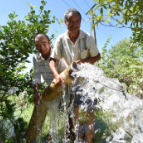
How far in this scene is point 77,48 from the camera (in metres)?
1.99

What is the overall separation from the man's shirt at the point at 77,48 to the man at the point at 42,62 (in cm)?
27

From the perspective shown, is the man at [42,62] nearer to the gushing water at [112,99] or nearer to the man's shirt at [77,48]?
the man's shirt at [77,48]

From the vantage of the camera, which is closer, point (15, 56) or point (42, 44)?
point (42, 44)

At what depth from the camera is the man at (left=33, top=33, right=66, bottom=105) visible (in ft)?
7.37

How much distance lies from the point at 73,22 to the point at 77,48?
314 mm

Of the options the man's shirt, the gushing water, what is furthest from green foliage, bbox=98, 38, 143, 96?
the gushing water

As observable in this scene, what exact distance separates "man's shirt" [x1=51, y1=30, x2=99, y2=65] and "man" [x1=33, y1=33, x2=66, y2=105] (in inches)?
10.8

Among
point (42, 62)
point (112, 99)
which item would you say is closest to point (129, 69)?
point (42, 62)

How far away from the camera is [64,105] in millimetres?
2162

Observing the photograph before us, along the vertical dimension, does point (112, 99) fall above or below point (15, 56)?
below

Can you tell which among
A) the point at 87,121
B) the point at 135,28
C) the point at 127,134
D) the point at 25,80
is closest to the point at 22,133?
the point at 25,80

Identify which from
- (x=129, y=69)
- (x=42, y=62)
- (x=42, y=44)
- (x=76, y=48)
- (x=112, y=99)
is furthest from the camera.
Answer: (x=129, y=69)

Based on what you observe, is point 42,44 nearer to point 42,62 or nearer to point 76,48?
point 42,62

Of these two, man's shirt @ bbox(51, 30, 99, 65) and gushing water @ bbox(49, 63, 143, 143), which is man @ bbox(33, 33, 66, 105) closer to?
man's shirt @ bbox(51, 30, 99, 65)
